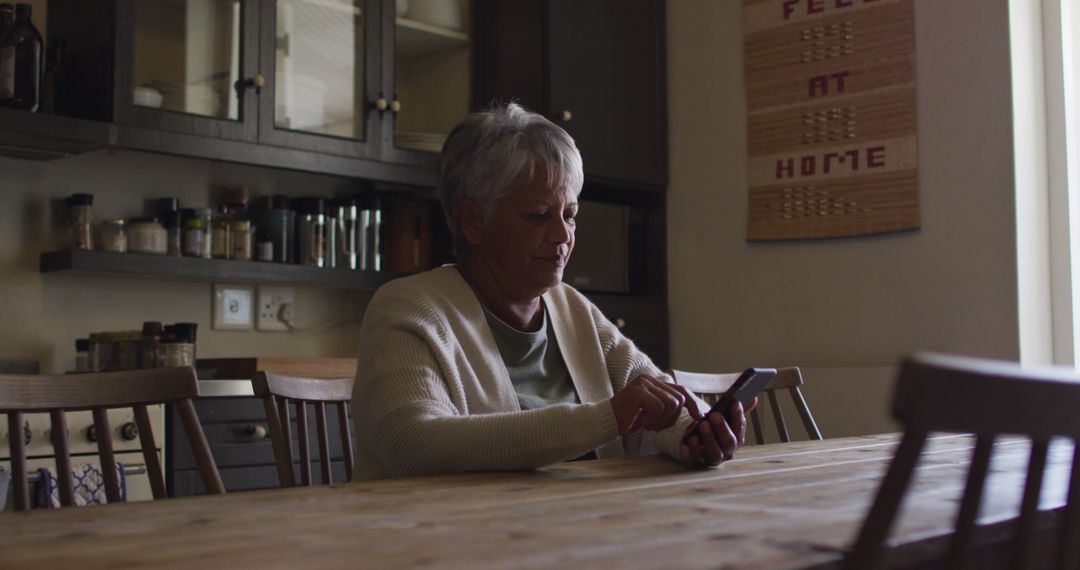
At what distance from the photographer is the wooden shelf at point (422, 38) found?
3.39m

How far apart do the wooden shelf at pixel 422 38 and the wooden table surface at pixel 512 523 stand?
7.35 ft

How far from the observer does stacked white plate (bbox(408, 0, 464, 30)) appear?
3445mm

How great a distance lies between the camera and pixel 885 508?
0.65 meters

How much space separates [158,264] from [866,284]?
2.01 meters

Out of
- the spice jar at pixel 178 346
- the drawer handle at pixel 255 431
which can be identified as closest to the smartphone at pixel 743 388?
the drawer handle at pixel 255 431

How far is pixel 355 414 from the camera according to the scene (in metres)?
1.61

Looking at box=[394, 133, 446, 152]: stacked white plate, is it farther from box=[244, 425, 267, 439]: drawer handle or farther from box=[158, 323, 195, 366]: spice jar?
box=[244, 425, 267, 439]: drawer handle

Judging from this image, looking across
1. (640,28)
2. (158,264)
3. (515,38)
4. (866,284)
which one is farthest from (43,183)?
(866,284)

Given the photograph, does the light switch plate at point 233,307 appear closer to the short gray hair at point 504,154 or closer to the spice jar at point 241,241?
the spice jar at point 241,241

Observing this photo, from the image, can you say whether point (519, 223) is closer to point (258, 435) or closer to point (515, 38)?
point (258, 435)

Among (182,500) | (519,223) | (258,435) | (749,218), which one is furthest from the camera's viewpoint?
(749,218)

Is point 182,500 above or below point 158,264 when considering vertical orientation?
below

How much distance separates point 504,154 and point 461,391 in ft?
1.34

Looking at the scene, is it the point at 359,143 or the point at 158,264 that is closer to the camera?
the point at 158,264
